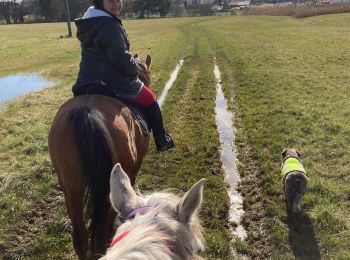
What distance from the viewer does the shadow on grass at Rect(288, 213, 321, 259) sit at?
479 cm

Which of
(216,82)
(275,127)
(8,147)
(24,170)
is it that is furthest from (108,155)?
(216,82)

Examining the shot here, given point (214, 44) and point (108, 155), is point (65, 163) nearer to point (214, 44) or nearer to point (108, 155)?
point (108, 155)

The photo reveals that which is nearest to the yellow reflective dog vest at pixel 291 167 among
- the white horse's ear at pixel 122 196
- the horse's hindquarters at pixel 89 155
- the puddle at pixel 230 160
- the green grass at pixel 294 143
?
the green grass at pixel 294 143

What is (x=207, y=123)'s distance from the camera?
995cm

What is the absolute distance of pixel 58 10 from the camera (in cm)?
7731

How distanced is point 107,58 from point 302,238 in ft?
11.0

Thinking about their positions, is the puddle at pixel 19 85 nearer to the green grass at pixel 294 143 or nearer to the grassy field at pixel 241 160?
the grassy field at pixel 241 160

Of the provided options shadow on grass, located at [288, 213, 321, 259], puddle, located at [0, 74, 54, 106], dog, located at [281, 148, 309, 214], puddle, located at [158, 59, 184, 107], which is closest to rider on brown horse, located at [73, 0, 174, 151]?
dog, located at [281, 148, 309, 214]

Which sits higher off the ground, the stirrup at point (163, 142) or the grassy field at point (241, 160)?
the stirrup at point (163, 142)

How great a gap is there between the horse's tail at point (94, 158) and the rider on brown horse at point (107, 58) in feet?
2.69

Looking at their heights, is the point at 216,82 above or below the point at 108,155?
below

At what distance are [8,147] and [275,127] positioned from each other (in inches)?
239

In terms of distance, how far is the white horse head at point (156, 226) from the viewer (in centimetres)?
157

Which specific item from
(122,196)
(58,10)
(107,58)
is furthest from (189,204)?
(58,10)
